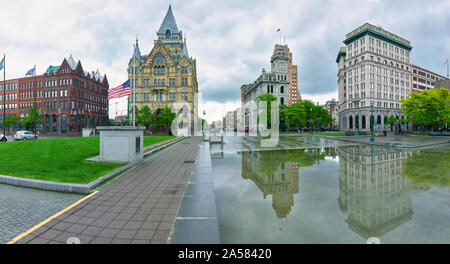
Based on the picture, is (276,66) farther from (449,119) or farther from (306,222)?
(306,222)

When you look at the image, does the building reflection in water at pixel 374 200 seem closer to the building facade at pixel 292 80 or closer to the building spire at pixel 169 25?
the building spire at pixel 169 25

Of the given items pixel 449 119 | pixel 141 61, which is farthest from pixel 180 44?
pixel 449 119

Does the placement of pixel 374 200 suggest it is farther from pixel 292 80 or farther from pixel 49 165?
pixel 292 80

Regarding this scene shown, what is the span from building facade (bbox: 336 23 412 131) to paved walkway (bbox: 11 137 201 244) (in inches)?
3127

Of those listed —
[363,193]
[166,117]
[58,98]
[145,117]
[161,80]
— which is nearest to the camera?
[363,193]

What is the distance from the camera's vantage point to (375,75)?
7125 cm

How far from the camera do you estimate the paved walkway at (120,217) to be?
3.64 m

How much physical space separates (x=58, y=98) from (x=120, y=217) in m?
76.1

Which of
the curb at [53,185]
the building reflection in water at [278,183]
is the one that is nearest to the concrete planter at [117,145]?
the curb at [53,185]

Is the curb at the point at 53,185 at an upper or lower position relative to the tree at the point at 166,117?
lower

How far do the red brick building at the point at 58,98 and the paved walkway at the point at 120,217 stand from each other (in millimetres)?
68747

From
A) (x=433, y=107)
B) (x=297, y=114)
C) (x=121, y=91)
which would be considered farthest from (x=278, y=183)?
(x=297, y=114)

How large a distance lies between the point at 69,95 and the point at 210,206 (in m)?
73.8
